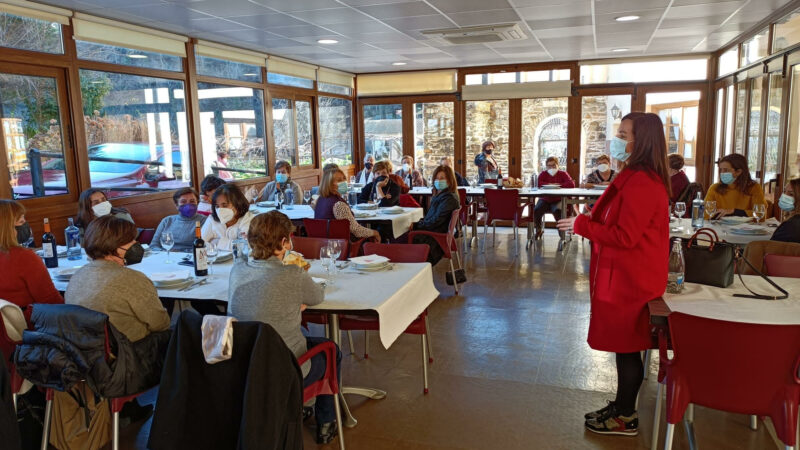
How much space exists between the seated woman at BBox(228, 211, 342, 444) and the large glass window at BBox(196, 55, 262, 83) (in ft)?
17.6

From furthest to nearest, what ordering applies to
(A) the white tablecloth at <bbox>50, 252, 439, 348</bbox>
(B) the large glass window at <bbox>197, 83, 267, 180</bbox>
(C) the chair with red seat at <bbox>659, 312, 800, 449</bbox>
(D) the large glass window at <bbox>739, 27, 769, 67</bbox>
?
(B) the large glass window at <bbox>197, 83, 267, 180</bbox>
(D) the large glass window at <bbox>739, 27, 769, 67</bbox>
(A) the white tablecloth at <bbox>50, 252, 439, 348</bbox>
(C) the chair with red seat at <bbox>659, 312, 800, 449</bbox>

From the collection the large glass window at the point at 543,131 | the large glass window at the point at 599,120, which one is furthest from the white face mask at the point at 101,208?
the large glass window at the point at 599,120

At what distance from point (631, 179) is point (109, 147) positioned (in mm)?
5368

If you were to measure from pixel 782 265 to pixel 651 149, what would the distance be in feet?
3.67

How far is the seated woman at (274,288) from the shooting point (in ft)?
7.97

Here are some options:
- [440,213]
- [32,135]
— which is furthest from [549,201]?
[32,135]

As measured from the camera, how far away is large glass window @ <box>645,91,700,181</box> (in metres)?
9.38

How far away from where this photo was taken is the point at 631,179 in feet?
8.66

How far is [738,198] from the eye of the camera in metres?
5.24

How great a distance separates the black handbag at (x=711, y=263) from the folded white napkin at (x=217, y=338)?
2.19 metres

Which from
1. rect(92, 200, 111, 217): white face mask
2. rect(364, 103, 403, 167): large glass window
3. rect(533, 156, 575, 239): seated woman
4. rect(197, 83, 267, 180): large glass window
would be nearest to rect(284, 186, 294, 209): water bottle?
rect(197, 83, 267, 180): large glass window

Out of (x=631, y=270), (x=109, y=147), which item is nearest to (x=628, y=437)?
(x=631, y=270)

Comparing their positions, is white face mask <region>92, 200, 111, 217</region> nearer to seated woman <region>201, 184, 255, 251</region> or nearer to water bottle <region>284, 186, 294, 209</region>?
seated woman <region>201, 184, 255, 251</region>

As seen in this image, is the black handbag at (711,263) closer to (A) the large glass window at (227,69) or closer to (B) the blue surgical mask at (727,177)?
(B) the blue surgical mask at (727,177)
